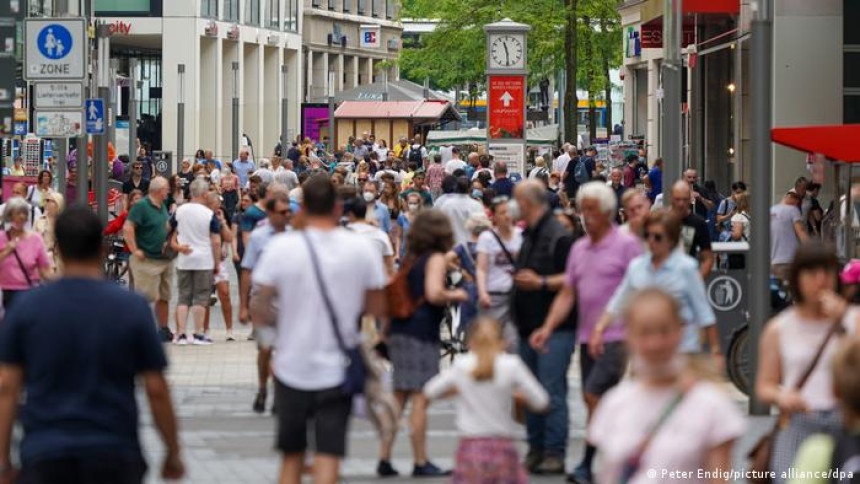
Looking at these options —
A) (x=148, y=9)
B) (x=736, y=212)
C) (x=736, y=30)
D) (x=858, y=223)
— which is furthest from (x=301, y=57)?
(x=858, y=223)

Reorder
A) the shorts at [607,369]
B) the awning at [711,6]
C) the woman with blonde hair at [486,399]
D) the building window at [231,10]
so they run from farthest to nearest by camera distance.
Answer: the building window at [231,10] < the awning at [711,6] < the shorts at [607,369] < the woman with blonde hair at [486,399]

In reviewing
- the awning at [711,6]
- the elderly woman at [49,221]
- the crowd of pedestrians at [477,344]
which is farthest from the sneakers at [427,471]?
the awning at [711,6]

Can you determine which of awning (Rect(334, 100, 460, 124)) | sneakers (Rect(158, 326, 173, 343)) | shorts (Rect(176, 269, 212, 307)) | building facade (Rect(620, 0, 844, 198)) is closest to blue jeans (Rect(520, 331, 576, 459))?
building facade (Rect(620, 0, 844, 198))

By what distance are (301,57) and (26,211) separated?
78.0 meters

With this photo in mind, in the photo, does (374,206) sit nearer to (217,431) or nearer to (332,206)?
(217,431)

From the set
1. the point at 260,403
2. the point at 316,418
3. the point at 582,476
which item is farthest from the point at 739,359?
the point at 316,418

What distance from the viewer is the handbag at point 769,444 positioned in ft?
27.5

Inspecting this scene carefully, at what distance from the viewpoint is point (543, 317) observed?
12852 millimetres

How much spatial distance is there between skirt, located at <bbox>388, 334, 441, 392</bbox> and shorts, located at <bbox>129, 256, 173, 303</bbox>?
8.71 m

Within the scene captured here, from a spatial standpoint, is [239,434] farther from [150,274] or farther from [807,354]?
[807,354]

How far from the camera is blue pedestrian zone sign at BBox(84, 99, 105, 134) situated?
25356 millimetres

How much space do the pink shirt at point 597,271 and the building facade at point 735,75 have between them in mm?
8155

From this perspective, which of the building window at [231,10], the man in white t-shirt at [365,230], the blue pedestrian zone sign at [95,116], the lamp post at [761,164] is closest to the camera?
the lamp post at [761,164]

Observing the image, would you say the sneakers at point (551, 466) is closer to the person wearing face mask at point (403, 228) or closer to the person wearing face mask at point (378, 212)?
the person wearing face mask at point (378, 212)
